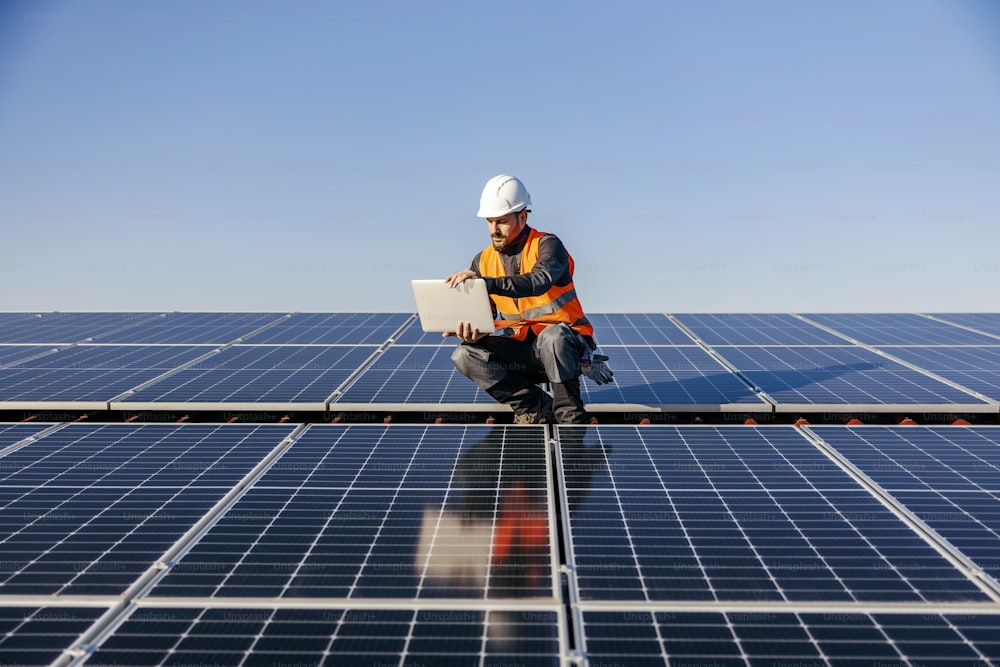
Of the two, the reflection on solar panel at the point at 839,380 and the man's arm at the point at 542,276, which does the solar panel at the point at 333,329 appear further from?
the reflection on solar panel at the point at 839,380

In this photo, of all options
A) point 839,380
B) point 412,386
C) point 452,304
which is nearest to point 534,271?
point 452,304

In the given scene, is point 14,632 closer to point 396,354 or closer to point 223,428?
point 223,428

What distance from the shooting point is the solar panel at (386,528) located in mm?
3281

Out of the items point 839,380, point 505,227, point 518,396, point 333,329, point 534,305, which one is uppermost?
point 505,227

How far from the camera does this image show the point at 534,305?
6.62 m

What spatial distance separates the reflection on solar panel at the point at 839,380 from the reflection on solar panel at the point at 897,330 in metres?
1.33

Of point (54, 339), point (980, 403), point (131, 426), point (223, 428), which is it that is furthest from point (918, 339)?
point (54, 339)

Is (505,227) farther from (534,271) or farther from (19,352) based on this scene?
(19,352)

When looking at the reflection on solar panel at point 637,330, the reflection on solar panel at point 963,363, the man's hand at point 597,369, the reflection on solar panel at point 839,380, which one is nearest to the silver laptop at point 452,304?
the man's hand at point 597,369

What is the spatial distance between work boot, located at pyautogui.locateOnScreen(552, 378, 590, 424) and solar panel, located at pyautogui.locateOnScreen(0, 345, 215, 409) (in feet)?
15.1

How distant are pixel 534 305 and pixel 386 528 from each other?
3.25 m

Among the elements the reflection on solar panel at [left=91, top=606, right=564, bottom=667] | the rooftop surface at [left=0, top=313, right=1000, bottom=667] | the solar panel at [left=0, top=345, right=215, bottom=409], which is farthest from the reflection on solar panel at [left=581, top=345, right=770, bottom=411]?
the solar panel at [left=0, top=345, right=215, bottom=409]

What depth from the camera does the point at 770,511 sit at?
13.4 feet

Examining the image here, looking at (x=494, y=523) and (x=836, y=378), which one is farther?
(x=836, y=378)
